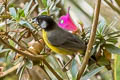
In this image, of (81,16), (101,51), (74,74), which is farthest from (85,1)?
(74,74)

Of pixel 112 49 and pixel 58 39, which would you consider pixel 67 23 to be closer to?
pixel 58 39

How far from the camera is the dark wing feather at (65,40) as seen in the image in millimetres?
787

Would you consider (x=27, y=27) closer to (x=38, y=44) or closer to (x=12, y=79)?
(x=38, y=44)

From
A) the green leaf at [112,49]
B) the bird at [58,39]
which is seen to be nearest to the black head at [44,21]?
the bird at [58,39]

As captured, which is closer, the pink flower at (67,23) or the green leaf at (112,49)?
the green leaf at (112,49)

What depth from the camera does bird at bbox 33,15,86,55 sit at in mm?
786

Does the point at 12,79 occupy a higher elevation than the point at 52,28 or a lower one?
lower

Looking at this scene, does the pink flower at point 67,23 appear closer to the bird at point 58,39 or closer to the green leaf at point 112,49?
the bird at point 58,39

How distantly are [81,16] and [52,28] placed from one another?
0.51 m

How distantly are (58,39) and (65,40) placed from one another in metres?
0.03

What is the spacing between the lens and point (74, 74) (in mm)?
681

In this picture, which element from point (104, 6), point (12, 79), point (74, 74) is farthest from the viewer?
point (12, 79)

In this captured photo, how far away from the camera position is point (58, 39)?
2.84ft

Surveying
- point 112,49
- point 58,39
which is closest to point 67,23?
point 58,39
